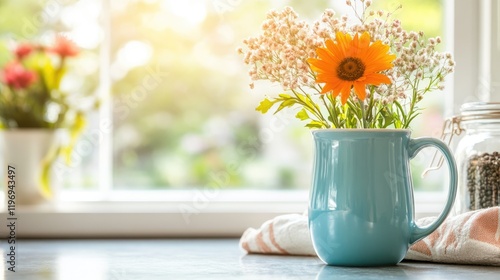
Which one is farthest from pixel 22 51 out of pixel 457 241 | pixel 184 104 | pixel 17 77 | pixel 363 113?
pixel 457 241

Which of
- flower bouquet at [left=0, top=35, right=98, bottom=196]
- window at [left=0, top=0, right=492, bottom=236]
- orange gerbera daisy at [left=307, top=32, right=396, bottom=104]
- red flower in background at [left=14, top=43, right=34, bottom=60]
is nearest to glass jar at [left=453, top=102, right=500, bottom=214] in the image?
orange gerbera daisy at [left=307, top=32, right=396, bottom=104]

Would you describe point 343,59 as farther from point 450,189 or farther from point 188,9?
point 188,9

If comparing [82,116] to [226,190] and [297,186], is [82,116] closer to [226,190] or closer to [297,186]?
[226,190]

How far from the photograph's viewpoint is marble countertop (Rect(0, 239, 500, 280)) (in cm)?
111

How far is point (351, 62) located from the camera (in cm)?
107

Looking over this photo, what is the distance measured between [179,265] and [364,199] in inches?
12.3

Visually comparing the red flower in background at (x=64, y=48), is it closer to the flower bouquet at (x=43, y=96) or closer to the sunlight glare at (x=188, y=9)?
the flower bouquet at (x=43, y=96)

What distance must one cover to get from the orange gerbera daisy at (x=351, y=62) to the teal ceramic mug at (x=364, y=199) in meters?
0.09

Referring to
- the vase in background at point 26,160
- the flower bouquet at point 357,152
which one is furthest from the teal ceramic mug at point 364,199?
the vase in background at point 26,160

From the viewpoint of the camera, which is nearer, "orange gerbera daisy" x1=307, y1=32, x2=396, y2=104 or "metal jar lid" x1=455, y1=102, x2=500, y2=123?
"orange gerbera daisy" x1=307, y1=32, x2=396, y2=104

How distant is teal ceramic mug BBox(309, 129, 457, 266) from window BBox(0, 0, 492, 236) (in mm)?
561

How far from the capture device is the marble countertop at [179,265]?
1.11 m

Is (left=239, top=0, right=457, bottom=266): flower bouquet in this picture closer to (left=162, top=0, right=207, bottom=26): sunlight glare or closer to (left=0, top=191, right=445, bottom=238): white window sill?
(left=0, top=191, right=445, bottom=238): white window sill

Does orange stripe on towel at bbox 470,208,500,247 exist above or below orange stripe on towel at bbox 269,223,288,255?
above
